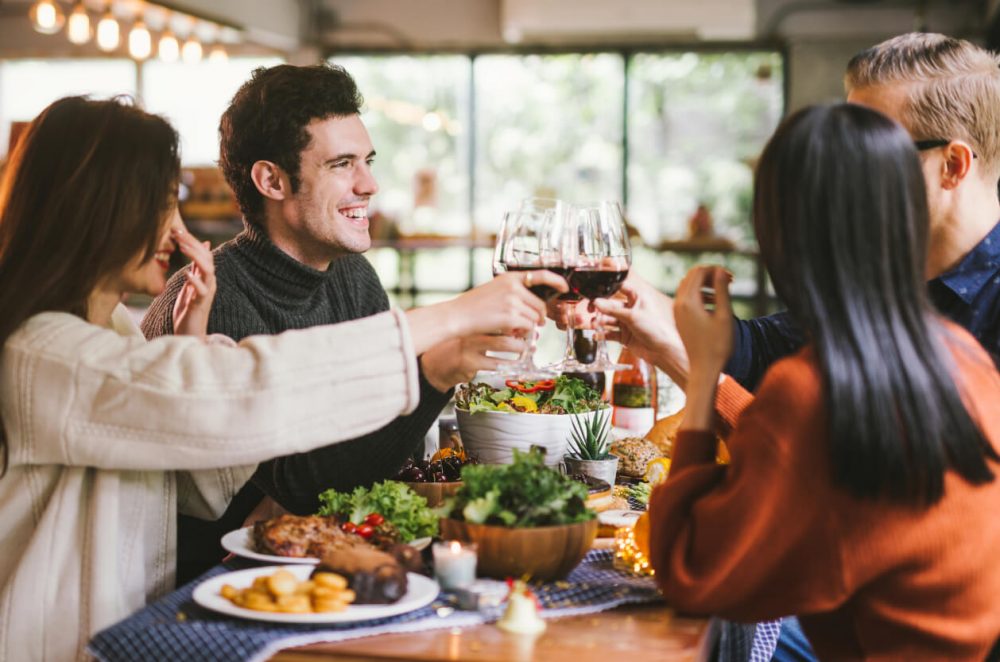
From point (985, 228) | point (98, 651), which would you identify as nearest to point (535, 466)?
point (98, 651)

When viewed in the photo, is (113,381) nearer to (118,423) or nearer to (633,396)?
(118,423)

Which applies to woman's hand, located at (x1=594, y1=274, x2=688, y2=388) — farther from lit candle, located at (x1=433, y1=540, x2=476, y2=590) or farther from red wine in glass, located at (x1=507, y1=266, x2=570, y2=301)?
lit candle, located at (x1=433, y1=540, x2=476, y2=590)

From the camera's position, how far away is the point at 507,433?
1.94m

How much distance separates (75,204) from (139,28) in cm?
605

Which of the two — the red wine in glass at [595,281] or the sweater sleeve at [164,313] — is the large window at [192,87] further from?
the red wine in glass at [595,281]

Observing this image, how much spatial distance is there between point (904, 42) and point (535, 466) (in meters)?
1.14

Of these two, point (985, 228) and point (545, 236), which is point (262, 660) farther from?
point (985, 228)

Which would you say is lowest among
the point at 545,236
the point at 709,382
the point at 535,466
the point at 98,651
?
the point at 98,651

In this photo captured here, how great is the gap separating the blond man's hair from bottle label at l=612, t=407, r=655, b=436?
98 cm

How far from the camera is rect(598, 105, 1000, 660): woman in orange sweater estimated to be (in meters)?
1.24

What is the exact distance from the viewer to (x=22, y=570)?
1.45m

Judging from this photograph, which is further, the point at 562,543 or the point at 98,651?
the point at 562,543

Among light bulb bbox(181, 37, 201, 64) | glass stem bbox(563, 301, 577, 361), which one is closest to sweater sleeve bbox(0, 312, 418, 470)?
glass stem bbox(563, 301, 577, 361)

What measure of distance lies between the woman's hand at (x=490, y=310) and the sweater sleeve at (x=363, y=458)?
0.34 metres
